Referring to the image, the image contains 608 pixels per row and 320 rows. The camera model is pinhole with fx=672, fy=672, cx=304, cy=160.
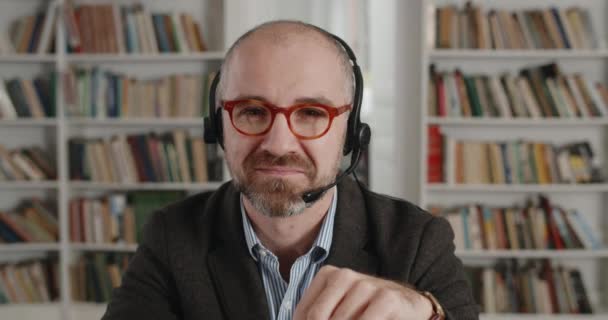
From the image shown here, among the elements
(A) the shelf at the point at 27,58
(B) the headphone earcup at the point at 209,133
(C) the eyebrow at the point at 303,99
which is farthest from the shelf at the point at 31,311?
(C) the eyebrow at the point at 303,99

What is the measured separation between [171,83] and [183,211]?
259cm

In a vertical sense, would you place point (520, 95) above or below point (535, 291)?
above

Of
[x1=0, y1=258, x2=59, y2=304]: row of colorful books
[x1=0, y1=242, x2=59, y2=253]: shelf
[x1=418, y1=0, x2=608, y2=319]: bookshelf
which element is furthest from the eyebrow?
[x1=0, y1=258, x2=59, y2=304]: row of colorful books

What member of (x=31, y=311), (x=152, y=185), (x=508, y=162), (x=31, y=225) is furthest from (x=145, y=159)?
(x=508, y=162)

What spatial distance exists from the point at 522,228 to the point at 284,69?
2887mm

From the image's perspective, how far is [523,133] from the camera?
12.5 feet

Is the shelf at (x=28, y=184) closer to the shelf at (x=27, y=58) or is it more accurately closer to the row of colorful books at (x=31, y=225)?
the row of colorful books at (x=31, y=225)

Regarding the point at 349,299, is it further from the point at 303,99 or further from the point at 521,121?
the point at 521,121

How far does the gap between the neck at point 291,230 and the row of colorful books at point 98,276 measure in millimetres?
2802

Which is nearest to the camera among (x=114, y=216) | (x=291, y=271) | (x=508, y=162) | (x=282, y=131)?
(x=282, y=131)

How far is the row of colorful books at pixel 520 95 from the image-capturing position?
362cm

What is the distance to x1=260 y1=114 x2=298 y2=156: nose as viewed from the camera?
114 cm

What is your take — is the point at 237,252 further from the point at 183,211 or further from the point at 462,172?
the point at 462,172

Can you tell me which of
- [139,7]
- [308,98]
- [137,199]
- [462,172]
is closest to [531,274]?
[462,172]
